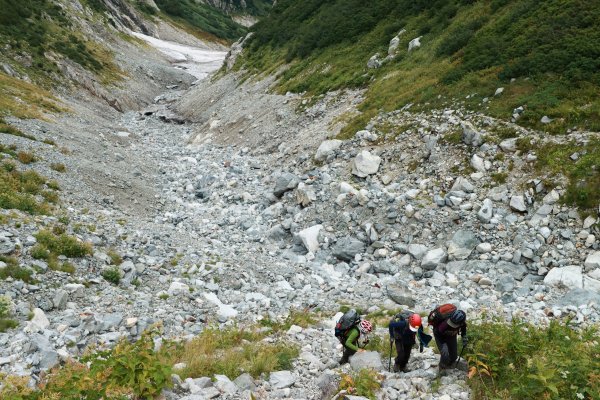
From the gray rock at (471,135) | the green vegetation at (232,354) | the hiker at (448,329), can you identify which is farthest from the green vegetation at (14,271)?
the gray rock at (471,135)

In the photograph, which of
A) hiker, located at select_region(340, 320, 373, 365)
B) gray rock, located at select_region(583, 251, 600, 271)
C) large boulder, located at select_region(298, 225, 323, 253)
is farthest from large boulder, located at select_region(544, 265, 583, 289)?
large boulder, located at select_region(298, 225, 323, 253)

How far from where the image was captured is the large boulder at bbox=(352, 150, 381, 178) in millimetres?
19266

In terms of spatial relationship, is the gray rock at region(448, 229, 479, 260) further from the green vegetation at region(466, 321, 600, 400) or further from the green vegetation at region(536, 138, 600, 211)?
the green vegetation at region(466, 321, 600, 400)

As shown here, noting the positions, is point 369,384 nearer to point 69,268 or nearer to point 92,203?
point 69,268

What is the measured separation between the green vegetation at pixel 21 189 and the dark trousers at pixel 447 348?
14.9m

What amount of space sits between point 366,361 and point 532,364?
11.2 feet

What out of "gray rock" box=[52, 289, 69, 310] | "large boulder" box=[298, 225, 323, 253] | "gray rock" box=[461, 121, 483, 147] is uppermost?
"gray rock" box=[52, 289, 69, 310]

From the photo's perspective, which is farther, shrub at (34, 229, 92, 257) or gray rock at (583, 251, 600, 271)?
shrub at (34, 229, 92, 257)

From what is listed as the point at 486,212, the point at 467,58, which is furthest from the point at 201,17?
the point at 486,212

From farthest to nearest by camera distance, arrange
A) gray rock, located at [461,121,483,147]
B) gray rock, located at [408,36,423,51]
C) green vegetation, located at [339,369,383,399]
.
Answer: gray rock, located at [408,36,423,51] < gray rock, located at [461,121,483,147] < green vegetation, located at [339,369,383,399]

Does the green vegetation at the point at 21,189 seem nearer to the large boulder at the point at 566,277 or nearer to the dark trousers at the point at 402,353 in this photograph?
the dark trousers at the point at 402,353

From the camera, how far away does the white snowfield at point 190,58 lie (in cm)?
8631

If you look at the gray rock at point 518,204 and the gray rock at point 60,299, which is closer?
the gray rock at point 60,299

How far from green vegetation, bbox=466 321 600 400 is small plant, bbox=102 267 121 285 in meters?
10.5
